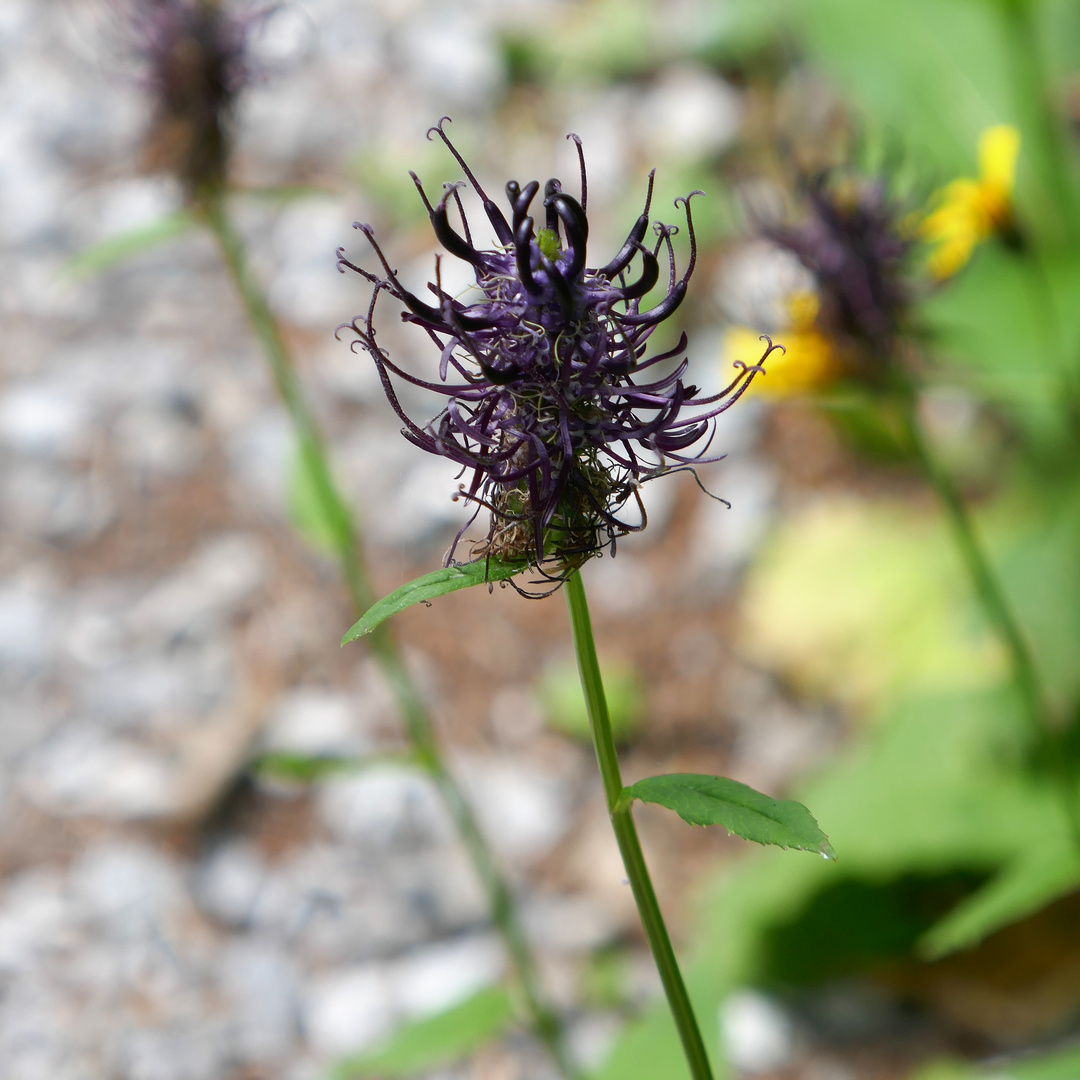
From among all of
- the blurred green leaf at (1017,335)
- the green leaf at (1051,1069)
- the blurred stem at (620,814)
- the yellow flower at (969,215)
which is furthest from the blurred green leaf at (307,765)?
the blurred green leaf at (1017,335)

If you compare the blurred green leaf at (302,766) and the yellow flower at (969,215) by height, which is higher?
the yellow flower at (969,215)

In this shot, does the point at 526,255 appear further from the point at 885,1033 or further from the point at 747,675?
the point at 747,675

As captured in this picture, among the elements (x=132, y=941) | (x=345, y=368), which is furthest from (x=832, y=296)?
(x=345, y=368)

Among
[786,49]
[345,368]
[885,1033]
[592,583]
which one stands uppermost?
[786,49]

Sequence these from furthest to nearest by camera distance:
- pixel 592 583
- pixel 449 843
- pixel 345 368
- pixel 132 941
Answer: pixel 345 368, pixel 592 583, pixel 449 843, pixel 132 941

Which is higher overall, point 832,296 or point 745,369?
point 832,296

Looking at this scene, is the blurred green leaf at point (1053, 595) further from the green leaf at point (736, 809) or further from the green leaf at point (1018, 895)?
the green leaf at point (736, 809)
